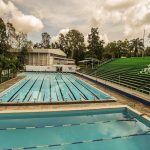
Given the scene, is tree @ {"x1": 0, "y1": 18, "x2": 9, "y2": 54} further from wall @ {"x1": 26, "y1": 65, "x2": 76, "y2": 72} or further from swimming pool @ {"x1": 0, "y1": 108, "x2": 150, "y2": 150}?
swimming pool @ {"x1": 0, "y1": 108, "x2": 150, "y2": 150}

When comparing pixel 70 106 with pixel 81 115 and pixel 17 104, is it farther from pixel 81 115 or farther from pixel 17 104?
pixel 17 104

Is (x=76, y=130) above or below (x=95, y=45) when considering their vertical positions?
below

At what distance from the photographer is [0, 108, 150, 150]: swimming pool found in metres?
6.81

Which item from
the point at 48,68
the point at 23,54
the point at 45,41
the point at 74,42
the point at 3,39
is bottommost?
the point at 48,68

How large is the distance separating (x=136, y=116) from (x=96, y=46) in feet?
139

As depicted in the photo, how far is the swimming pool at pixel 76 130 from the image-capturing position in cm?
681

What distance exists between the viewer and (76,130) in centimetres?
807

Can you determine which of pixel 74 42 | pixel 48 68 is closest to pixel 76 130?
pixel 48 68

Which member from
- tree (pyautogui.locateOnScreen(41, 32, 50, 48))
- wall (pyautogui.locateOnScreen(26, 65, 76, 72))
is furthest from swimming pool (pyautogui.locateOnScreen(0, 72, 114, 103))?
tree (pyautogui.locateOnScreen(41, 32, 50, 48))

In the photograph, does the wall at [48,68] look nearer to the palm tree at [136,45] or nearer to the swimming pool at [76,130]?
the palm tree at [136,45]

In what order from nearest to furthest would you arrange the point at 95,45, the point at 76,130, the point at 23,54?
1. the point at 76,130
2. the point at 23,54
3. the point at 95,45

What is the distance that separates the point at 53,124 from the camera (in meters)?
8.66

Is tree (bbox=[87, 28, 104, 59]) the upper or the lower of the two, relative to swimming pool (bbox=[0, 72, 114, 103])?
upper

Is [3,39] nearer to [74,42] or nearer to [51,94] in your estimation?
[51,94]
